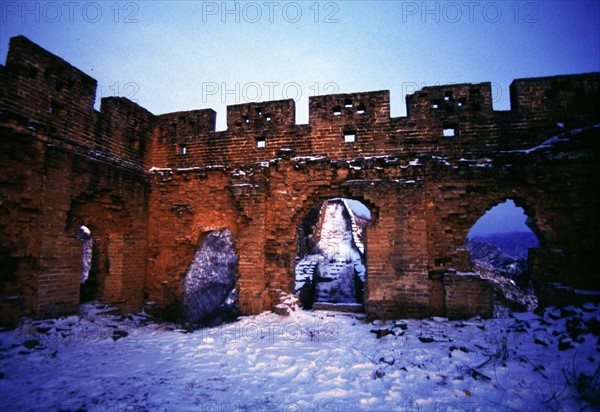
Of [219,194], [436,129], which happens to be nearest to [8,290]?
[219,194]

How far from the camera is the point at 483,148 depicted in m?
7.77

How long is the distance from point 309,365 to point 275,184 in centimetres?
503

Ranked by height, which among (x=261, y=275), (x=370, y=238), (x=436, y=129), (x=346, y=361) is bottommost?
(x=346, y=361)

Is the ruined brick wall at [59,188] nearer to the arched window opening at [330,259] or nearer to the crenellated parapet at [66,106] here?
the crenellated parapet at [66,106]

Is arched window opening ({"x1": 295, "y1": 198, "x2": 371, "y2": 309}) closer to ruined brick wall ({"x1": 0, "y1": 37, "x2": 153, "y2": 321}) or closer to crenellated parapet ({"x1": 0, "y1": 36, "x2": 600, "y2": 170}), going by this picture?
crenellated parapet ({"x1": 0, "y1": 36, "x2": 600, "y2": 170})

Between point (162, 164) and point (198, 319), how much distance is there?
6.18 metres

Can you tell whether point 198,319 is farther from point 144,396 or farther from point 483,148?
point 483,148

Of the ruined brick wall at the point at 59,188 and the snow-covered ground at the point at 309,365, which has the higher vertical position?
the ruined brick wall at the point at 59,188

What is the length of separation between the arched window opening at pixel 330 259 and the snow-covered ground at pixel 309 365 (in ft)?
11.2

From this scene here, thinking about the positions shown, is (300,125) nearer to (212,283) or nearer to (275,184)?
(275,184)

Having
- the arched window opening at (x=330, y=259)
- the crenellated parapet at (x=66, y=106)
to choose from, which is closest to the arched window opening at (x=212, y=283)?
the arched window opening at (x=330, y=259)

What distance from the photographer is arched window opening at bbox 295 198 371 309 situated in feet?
36.7

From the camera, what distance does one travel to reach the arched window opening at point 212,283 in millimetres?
11766

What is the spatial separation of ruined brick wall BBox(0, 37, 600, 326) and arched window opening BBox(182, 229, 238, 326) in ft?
10.2
